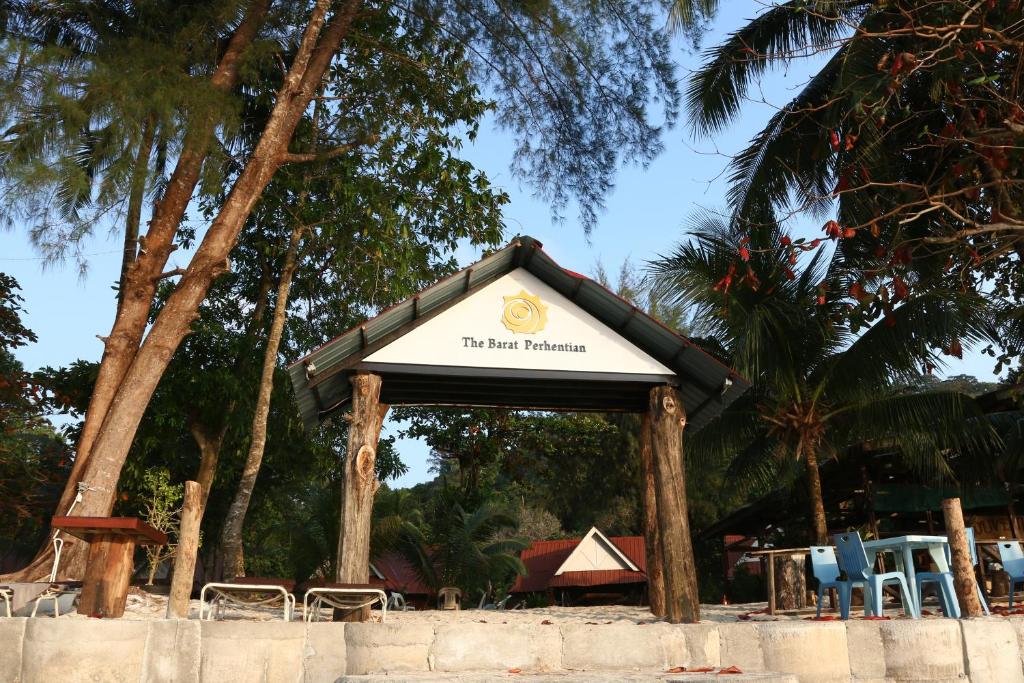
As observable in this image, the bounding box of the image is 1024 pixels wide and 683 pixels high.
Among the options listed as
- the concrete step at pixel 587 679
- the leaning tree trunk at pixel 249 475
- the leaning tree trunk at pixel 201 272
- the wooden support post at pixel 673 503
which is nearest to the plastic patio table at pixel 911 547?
the wooden support post at pixel 673 503

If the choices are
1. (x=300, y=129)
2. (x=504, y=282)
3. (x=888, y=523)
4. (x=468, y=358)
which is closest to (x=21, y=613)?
(x=468, y=358)

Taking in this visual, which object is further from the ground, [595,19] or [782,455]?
[595,19]

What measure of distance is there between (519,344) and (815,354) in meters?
7.05

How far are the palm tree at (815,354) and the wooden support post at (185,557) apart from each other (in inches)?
332

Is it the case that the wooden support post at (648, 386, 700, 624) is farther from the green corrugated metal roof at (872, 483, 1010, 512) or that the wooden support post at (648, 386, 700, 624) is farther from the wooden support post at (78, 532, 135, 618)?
the green corrugated metal roof at (872, 483, 1010, 512)

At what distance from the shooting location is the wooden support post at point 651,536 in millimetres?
10219

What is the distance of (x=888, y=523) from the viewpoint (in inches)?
735

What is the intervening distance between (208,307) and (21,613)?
11174 millimetres

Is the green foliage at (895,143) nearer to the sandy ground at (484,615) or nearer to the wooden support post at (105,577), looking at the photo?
the sandy ground at (484,615)

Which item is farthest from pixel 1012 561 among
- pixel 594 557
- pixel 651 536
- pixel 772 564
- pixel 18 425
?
pixel 594 557

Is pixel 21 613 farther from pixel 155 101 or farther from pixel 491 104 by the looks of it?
pixel 491 104

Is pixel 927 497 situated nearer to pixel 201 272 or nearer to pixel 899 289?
pixel 899 289

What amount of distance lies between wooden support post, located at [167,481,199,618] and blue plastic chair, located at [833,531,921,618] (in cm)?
567

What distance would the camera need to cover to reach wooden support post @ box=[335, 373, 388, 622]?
8117 mm
